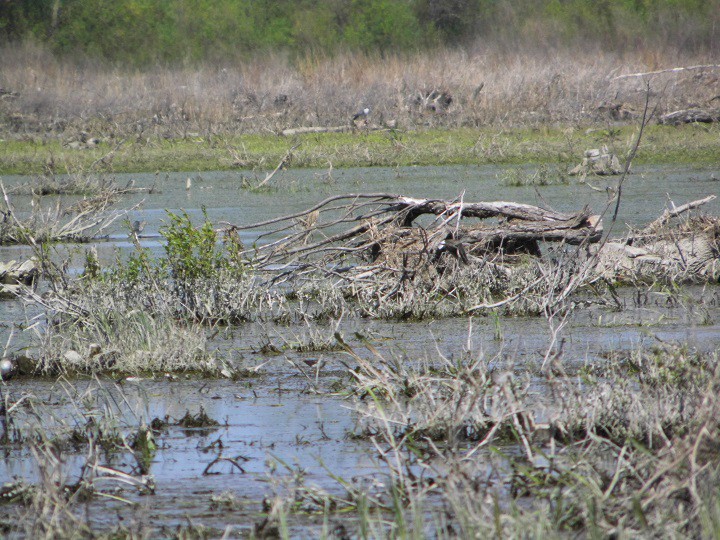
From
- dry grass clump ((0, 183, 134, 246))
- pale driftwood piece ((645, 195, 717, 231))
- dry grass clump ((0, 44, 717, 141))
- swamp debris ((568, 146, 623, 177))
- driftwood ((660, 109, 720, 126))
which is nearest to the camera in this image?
pale driftwood piece ((645, 195, 717, 231))

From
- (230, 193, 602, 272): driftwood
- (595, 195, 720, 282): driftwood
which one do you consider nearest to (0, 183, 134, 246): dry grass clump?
(230, 193, 602, 272): driftwood

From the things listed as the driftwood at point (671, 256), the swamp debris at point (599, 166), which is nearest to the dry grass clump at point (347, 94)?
the swamp debris at point (599, 166)

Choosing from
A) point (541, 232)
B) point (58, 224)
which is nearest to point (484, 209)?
point (541, 232)

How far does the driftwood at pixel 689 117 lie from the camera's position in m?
25.0

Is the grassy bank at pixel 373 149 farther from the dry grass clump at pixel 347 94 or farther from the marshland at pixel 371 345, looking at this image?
the dry grass clump at pixel 347 94

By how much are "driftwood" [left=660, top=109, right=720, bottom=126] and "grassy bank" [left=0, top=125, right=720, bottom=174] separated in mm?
305

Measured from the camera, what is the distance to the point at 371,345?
17.5 feet

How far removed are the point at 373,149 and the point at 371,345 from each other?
1766cm

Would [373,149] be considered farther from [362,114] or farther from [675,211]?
[675,211]

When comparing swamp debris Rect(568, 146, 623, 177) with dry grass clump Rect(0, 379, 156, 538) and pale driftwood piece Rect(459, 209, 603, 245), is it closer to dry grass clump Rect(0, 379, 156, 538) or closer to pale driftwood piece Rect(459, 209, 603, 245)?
pale driftwood piece Rect(459, 209, 603, 245)

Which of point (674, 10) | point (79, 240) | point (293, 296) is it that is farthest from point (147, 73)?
point (293, 296)

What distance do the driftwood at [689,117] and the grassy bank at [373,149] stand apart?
305mm

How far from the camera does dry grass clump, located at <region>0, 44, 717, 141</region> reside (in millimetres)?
26016

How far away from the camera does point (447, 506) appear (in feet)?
12.8
